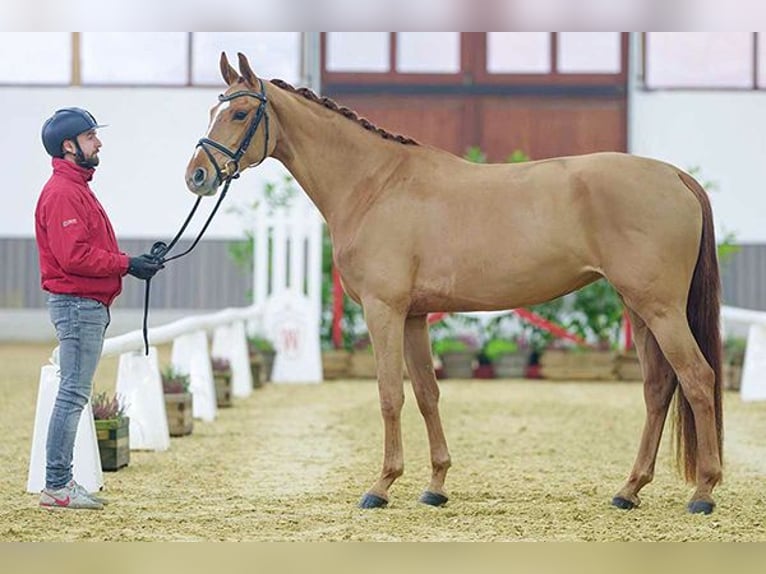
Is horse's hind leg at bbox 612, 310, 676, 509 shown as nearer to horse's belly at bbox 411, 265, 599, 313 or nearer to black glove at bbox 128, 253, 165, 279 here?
horse's belly at bbox 411, 265, 599, 313

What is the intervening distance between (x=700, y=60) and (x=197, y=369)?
1181 cm

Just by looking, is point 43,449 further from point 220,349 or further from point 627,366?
point 627,366

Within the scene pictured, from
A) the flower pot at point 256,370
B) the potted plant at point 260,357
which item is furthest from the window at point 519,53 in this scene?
the flower pot at point 256,370

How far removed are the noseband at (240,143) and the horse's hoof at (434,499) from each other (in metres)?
1.63

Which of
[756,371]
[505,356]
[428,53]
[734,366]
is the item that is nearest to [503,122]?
[428,53]

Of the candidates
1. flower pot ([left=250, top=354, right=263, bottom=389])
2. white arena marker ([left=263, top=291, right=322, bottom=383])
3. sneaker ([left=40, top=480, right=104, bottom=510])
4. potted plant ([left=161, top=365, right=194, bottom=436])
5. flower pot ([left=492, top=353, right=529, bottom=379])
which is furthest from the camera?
flower pot ([left=492, top=353, right=529, bottom=379])

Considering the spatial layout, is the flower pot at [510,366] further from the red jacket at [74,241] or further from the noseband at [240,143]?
the red jacket at [74,241]

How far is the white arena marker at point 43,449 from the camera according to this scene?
6.38 m

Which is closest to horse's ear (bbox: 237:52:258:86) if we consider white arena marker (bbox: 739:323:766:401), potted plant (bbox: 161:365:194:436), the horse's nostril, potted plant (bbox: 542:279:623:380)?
the horse's nostril

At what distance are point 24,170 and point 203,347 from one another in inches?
406

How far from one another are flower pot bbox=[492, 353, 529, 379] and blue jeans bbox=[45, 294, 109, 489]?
31.4ft

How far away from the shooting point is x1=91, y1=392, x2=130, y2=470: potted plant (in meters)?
7.23

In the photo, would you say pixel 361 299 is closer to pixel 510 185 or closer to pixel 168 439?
pixel 510 185

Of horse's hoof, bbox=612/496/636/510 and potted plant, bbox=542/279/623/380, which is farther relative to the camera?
potted plant, bbox=542/279/623/380
